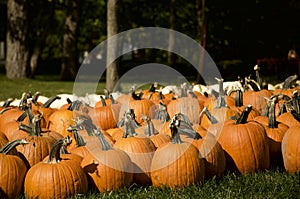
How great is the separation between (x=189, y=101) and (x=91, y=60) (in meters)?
25.3

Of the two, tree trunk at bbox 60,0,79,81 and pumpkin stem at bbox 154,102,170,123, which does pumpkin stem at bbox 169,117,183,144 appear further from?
tree trunk at bbox 60,0,79,81

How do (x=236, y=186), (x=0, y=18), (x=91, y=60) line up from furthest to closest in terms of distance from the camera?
(x=91, y=60) → (x=0, y=18) → (x=236, y=186)

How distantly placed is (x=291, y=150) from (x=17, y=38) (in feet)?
43.3

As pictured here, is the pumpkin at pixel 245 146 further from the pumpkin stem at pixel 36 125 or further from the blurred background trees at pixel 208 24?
the blurred background trees at pixel 208 24

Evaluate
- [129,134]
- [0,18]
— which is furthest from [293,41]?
[129,134]

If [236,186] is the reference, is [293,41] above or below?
above

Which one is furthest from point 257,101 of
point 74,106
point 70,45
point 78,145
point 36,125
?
point 70,45

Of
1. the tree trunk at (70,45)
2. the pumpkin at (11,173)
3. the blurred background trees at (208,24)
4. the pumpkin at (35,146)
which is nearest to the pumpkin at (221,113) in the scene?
the pumpkin at (35,146)

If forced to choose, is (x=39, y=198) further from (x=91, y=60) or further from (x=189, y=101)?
(x=91, y=60)

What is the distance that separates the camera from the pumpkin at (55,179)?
357cm

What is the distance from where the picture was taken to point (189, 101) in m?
5.67

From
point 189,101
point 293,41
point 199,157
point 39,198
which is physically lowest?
point 39,198

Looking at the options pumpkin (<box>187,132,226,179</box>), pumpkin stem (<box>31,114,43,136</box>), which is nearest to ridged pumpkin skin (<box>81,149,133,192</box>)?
pumpkin stem (<box>31,114,43,136</box>)

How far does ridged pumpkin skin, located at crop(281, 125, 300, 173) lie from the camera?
4242mm
